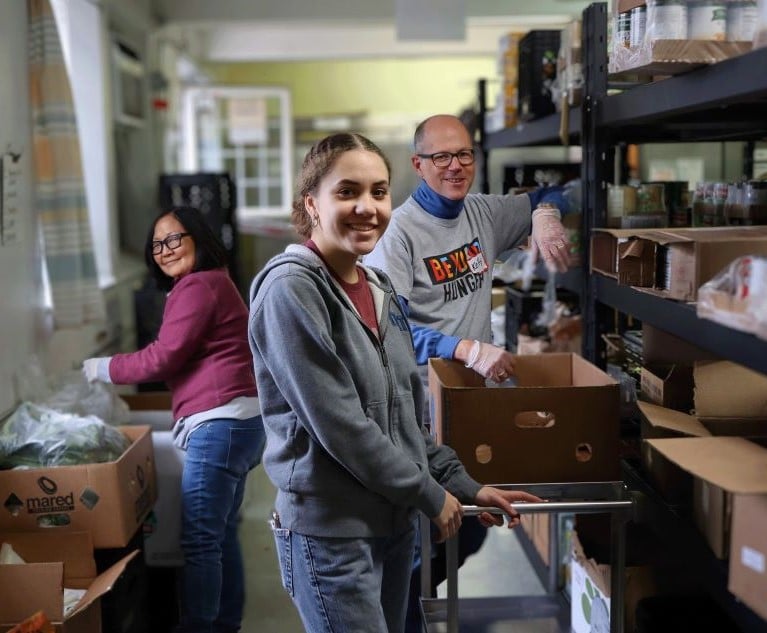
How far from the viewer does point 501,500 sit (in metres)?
1.77

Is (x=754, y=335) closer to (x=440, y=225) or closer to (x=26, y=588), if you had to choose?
(x=440, y=225)

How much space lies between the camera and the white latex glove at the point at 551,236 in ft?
7.61

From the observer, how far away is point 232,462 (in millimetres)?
2553

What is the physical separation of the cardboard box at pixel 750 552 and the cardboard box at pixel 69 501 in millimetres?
1610

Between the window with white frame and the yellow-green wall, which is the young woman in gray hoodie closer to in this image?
the window with white frame

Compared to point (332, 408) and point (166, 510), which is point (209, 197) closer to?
point (166, 510)

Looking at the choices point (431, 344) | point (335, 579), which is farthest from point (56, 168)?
point (335, 579)

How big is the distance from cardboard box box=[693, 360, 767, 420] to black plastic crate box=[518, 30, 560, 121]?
1244mm

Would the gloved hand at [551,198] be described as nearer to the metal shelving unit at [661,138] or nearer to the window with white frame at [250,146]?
the metal shelving unit at [661,138]

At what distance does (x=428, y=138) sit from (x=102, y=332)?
8.17ft

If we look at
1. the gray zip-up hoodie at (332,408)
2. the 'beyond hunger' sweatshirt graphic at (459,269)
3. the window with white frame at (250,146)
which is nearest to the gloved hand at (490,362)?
the 'beyond hunger' sweatshirt graphic at (459,269)

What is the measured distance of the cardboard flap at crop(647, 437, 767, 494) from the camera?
1.36m

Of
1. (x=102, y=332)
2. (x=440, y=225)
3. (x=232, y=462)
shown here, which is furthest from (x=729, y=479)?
(x=102, y=332)

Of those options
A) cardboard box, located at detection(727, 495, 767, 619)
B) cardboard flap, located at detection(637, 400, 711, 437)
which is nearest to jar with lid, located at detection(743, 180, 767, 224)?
cardboard flap, located at detection(637, 400, 711, 437)
